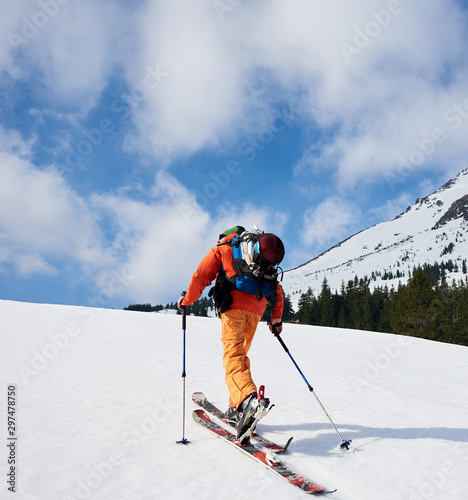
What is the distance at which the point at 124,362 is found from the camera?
805 centimetres

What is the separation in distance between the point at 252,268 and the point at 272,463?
211 centimetres

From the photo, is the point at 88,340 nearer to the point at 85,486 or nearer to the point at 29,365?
the point at 29,365

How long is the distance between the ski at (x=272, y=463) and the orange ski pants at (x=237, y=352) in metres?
0.38

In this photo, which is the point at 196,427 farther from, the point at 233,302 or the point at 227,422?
the point at 233,302

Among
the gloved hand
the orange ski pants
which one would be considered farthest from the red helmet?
the gloved hand

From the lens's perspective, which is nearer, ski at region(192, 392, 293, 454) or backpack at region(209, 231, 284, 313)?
ski at region(192, 392, 293, 454)

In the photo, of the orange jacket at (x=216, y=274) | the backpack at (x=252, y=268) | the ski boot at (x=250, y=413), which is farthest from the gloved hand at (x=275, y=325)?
the ski boot at (x=250, y=413)

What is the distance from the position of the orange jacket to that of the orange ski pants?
11 cm

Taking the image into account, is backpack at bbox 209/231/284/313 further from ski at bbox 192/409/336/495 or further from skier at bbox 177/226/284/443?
ski at bbox 192/409/336/495

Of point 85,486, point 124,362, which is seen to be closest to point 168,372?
point 124,362

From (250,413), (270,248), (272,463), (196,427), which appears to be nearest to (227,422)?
(196,427)

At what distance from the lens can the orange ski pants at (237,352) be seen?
3.92 metres

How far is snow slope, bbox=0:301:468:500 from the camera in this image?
301cm

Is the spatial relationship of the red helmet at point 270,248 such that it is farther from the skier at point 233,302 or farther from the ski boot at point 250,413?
the ski boot at point 250,413
